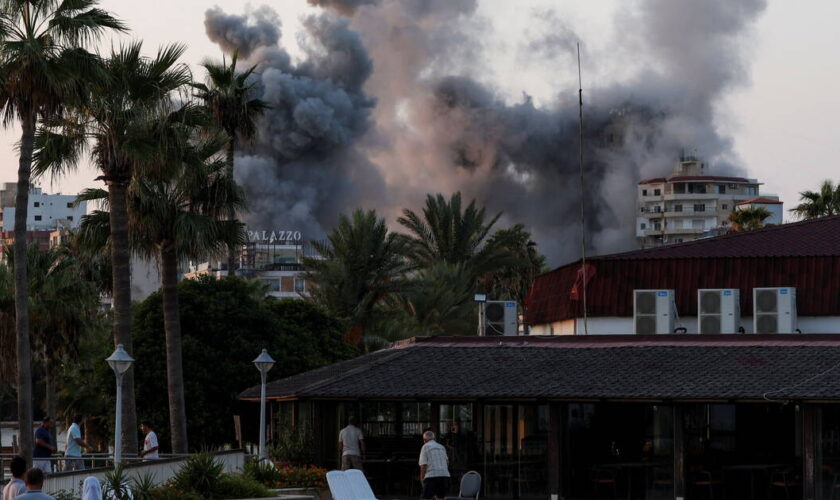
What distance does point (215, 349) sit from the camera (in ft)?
165

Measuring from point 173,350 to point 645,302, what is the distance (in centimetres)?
1290

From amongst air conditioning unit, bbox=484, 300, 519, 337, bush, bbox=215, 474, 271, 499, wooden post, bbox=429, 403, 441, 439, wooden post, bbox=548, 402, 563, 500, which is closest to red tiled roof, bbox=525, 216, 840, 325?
air conditioning unit, bbox=484, 300, 519, 337

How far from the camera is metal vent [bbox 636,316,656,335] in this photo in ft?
120

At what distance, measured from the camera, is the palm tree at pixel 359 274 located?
2339 inches

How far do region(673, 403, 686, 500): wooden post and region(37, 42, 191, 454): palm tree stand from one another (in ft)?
43.1

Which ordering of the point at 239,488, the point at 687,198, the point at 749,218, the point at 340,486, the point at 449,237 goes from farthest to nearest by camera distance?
the point at 687,198
the point at 749,218
the point at 449,237
the point at 239,488
the point at 340,486

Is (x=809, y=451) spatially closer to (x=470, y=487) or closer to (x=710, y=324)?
(x=710, y=324)

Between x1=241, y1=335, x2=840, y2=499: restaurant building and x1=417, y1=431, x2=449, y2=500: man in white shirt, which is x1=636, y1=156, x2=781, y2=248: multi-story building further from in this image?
x1=417, y1=431, x2=449, y2=500: man in white shirt

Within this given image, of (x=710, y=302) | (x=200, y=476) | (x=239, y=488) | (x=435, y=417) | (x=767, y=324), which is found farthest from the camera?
(x=710, y=302)

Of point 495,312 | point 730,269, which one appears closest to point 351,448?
point 495,312

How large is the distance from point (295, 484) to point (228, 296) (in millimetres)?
21386

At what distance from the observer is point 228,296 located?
168ft

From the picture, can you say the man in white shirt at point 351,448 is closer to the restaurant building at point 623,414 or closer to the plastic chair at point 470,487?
the restaurant building at point 623,414

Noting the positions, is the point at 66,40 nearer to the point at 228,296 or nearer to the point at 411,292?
the point at 228,296
